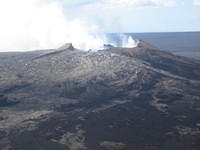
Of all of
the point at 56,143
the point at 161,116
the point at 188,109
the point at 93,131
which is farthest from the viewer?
the point at 188,109

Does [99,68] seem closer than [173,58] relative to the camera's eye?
Yes

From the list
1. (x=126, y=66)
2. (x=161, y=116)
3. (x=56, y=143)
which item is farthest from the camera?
(x=126, y=66)

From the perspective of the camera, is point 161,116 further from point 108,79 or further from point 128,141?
point 108,79

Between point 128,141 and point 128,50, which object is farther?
point 128,50

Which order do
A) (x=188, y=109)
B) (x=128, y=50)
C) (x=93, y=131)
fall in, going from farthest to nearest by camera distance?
1. (x=128, y=50)
2. (x=188, y=109)
3. (x=93, y=131)

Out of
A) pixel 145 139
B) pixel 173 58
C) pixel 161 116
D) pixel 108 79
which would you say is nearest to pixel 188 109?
pixel 161 116

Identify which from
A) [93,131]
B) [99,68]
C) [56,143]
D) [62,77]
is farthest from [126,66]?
[56,143]
